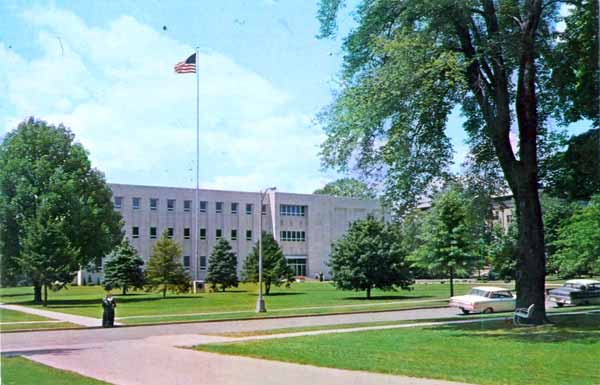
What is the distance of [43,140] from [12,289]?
846 inches

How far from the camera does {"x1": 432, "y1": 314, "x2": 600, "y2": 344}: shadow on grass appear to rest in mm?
16266

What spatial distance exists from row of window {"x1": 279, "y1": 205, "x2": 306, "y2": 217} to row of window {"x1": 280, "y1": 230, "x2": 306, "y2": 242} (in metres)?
3.95

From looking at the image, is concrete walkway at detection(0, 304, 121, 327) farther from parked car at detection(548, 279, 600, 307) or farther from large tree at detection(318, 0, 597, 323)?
parked car at detection(548, 279, 600, 307)

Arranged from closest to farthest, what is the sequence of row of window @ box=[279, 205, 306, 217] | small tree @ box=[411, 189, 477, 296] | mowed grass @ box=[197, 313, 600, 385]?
mowed grass @ box=[197, 313, 600, 385], small tree @ box=[411, 189, 477, 296], row of window @ box=[279, 205, 306, 217]

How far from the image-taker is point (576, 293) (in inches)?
1319

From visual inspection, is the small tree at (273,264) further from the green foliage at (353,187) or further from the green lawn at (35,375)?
the green lawn at (35,375)

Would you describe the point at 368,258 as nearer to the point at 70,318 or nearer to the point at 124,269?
the point at 124,269

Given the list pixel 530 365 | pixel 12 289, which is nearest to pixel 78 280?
pixel 12 289

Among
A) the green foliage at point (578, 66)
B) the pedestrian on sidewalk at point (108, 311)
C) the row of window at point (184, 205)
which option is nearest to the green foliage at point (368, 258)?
the row of window at point (184, 205)

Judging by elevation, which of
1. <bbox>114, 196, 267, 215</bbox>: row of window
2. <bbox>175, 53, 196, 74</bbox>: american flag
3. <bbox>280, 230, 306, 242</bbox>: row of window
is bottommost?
<bbox>280, 230, 306, 242</bbox>: row of window

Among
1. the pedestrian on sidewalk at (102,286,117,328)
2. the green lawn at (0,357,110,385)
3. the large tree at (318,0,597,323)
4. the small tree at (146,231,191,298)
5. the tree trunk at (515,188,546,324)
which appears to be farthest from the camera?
the small tree at (146,231,191,298)

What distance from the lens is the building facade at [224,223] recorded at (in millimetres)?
40969

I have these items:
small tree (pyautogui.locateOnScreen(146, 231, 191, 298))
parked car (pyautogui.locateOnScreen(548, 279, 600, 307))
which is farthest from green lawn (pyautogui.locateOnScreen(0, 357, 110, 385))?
small tree (pyautogui.locateOnScreen(146, 231, 191, 298))

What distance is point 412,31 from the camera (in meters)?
17.7
